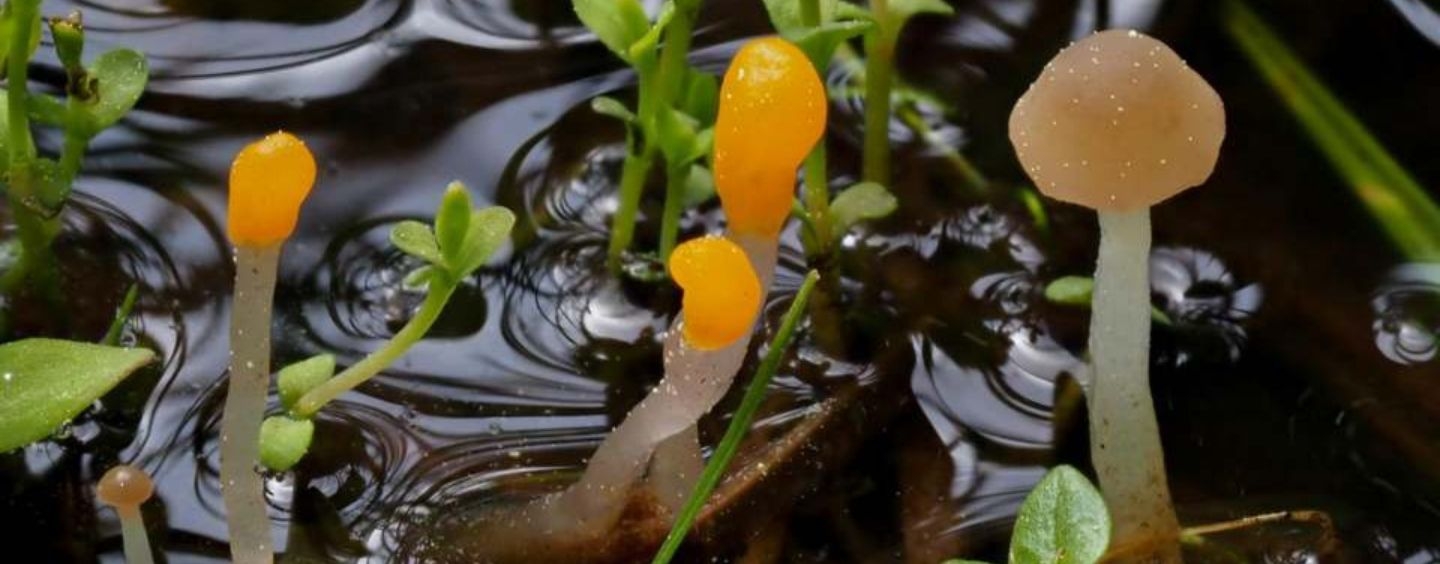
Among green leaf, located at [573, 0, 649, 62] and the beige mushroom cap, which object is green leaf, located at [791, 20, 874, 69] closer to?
green leaf, located at [573, 0, 649, 62]

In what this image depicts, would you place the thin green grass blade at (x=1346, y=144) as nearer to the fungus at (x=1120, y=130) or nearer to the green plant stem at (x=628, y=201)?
the fungus at (x=1120, y=130)

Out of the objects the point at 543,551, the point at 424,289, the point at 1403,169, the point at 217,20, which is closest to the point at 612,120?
the point at 424,289

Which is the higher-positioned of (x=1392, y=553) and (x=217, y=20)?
(x=217, y=20)

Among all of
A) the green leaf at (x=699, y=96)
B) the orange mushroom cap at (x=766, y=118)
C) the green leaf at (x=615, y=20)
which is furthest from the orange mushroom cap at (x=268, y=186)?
the green leaf at (x=699, y=96)

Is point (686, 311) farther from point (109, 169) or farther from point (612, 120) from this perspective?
point (109, 169)

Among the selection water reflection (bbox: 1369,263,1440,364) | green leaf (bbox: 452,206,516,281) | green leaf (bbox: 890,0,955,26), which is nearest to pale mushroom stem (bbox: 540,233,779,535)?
green leaf (bbox: 452,206,516,281)

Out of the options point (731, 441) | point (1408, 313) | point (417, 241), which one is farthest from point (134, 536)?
point (1408, 313)
